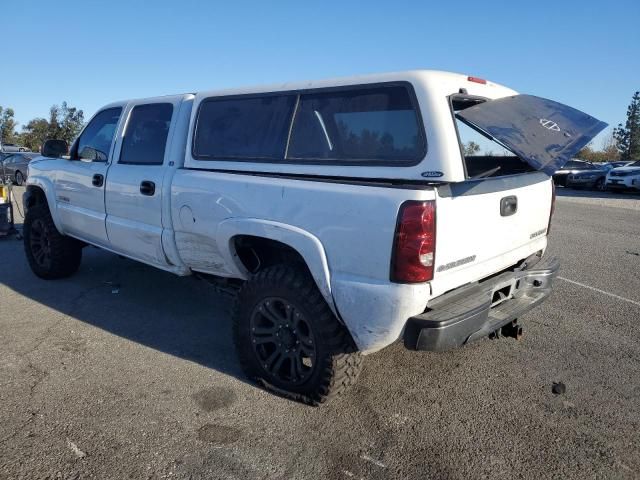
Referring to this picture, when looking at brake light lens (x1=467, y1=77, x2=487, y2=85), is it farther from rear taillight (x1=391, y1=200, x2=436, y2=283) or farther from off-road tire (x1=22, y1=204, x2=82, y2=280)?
off-road tire (x1=22, y1=204, x2=82, y2=280)

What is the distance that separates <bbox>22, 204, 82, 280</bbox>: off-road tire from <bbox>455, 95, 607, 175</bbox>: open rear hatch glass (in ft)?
15.3

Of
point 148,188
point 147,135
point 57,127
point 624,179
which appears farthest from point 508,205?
point 57,127

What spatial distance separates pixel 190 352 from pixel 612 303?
4.29 metres

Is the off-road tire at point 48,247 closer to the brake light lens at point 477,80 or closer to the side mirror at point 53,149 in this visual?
the side mirror at point 53,149

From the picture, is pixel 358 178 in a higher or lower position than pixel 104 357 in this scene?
higher

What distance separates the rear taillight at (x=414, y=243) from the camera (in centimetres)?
254

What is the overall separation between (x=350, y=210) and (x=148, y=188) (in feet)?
6.86

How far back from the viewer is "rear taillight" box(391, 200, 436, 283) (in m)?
2.54

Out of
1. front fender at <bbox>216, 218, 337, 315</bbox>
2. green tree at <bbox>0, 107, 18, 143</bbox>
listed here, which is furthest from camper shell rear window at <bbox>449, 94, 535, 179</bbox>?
green tree at <bbox>0, 107, 18, 143</bbox>

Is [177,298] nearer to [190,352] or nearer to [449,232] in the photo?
[190,352]

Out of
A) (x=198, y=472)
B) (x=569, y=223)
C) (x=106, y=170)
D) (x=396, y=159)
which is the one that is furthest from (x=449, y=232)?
(x=569, y=223)

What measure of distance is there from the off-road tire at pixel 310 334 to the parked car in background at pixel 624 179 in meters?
21.5

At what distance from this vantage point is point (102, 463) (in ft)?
8.56

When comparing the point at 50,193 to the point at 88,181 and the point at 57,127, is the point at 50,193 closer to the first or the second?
the point at 88,181
